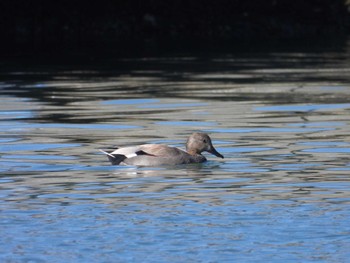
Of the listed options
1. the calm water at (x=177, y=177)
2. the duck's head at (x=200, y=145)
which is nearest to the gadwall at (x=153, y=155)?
the duck's head at (x=200, y=145)

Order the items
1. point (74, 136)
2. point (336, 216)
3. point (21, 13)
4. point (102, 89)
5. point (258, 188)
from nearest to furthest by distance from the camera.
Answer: point (336, 216)
point (258, 188)
point (74, 136)
point (102, 89)
point (21, 13)

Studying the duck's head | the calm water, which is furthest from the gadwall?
the calm water

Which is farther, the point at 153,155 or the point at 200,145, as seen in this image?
the point at 200,145

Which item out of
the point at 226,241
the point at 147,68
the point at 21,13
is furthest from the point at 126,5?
the point at 226,241

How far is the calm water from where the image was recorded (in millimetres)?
11375

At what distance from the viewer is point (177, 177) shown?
15328 mm

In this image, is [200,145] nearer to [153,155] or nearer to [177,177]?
[153,155]

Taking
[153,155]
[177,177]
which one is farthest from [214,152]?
[177,177]

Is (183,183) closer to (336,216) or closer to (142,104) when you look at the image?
(336,216)

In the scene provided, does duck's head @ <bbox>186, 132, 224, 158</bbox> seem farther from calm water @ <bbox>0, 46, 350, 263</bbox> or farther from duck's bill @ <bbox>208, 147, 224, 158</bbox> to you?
calm water @ <bbox>0, 46, 350, 263</bbox>

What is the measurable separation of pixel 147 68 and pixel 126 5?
2472cm

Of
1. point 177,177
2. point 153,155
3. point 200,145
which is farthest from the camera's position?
point 200,145

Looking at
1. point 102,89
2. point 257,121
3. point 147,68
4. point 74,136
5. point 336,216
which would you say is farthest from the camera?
point 147,68

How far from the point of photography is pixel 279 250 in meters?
11.1
